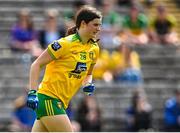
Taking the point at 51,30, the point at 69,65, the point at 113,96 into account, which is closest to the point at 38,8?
the point at 51,30

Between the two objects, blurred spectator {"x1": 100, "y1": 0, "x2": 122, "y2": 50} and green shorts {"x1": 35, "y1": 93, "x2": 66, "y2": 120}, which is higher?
blurred spectator {"x1": 100, "y1": 0, "x2": 122, "y2": 50}

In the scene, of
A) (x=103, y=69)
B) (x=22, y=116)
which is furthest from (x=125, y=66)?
(x=22, y=116)

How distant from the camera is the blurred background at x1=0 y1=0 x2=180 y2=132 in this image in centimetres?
1439

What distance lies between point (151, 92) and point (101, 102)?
105cm

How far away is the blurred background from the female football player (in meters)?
5.11

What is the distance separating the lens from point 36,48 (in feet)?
50.0

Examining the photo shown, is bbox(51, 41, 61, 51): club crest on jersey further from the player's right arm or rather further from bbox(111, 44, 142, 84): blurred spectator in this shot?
bbox(111, 44, 142, 84): blurred spectator

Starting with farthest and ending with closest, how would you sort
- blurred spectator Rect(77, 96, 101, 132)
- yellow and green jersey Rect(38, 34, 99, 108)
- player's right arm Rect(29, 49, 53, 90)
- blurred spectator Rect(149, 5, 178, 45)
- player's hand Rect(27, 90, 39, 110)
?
1. blurred spectator Rect(149, 5, 178, 45)
2. blurred spectator Rect(77, 96, 101, 132)
3. yellow and green jersey Rect(38, 34, 99, 108)
4. player's right arm Rect(29, 49, 53, 90)
5. player's hand Rect(27, 90, 39, 110)

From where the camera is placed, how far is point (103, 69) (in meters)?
15.4

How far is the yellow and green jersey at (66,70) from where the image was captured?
8641mm

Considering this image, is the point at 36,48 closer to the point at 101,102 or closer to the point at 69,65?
the point at 101,102

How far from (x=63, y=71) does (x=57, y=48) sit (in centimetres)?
27

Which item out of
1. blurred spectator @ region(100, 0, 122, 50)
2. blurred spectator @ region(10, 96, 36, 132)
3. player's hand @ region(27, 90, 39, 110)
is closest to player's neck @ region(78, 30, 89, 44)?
player's hand @ region(27, 90, 39, 110)

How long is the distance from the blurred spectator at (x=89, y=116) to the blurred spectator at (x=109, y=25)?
6.75 ft
